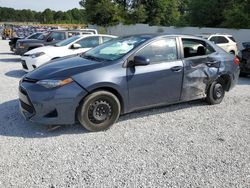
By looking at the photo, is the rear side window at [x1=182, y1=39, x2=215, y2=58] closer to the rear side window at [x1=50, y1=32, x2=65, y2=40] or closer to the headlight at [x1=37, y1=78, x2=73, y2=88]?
the headlight at [x1=37, y1=78, x2=73, y2=88]

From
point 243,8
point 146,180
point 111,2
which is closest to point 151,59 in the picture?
point 146,180

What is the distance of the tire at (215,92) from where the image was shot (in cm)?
646

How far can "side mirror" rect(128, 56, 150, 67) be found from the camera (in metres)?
5.04

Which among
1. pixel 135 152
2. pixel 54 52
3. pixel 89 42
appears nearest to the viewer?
pixel 135 152

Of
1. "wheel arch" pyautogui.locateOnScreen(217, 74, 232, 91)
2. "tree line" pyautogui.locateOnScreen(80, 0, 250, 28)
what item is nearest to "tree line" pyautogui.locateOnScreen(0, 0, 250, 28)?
"tree line" pyautogui.locateOnScreen(80, 0, 250, 28)

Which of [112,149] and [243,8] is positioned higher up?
[243,8]

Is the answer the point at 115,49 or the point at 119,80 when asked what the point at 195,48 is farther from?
the point at 119,80

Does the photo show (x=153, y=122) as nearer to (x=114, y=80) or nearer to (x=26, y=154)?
(x=114, y=80)

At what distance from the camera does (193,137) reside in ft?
15.8

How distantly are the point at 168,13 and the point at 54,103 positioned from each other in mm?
41092

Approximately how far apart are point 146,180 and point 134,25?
1359 inches

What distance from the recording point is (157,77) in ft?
17.6

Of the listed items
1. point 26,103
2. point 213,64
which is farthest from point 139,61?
point 213,64

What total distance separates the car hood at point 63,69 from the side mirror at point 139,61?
20.6 inches
